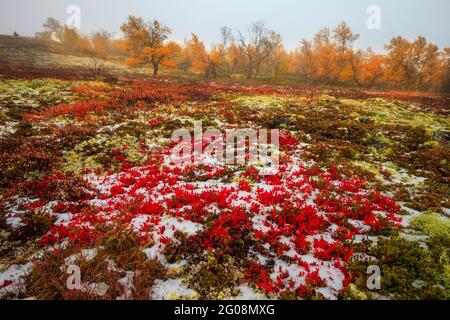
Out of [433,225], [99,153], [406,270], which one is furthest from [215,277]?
[99,153]

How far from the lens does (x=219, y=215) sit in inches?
301

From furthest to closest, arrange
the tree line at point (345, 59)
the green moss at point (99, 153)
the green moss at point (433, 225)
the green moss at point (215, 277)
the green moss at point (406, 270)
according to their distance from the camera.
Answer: the tree line at point (345, 59)
the green moss at point (99, 153)
the green moss at point (433, 225)
the green moss at point (215, 277)
the green moss at point (406, 270)

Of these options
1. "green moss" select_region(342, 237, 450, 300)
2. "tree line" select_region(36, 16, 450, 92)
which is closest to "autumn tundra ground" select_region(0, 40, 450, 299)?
"green moss" select_region(342, 237, 450, 300)

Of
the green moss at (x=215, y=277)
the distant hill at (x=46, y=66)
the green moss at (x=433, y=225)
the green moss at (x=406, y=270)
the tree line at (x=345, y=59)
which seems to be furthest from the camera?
the tree line at (x=345, y=59)

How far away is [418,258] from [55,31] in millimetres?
167323

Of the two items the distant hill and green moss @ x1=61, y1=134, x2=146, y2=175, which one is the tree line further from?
green moss @ x1=61, y1=134, x2=146, y2=175

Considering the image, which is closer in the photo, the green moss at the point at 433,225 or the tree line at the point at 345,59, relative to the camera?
the green moss at the point at 433,225

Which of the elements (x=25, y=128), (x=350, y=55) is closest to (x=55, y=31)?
(x=350, y=55)

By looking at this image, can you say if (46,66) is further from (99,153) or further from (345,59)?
(345,59)

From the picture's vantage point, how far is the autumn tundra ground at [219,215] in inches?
209

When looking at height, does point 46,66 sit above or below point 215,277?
above

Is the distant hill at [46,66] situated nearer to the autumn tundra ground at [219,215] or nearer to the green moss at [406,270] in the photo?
the autumn tundra ground at [219,215]

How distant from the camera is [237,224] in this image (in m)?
7.17

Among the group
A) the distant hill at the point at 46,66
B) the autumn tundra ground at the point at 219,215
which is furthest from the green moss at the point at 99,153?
the distant hill at the point at 46,66
